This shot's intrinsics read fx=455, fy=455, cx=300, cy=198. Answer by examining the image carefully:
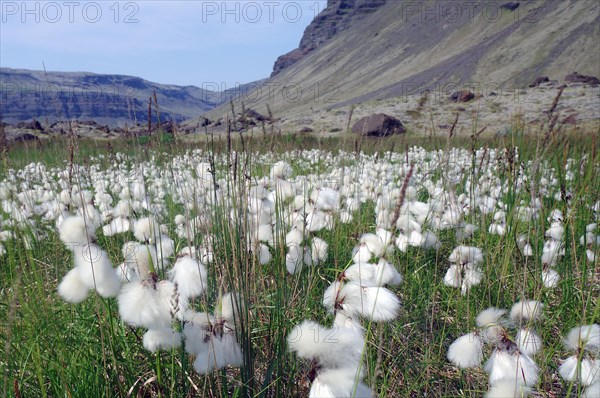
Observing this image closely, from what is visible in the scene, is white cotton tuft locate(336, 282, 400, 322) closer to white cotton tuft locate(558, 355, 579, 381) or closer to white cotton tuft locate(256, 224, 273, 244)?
white cotton tuft locate(558, 355, 579, 381)

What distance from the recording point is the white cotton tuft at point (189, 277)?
4.56 ft

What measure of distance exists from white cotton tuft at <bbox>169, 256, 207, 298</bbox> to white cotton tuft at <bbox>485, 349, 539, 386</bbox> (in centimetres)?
96

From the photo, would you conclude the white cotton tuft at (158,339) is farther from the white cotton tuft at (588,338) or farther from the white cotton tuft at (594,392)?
the white cotton tuft at (588,338)

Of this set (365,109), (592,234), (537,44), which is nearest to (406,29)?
(537,44)

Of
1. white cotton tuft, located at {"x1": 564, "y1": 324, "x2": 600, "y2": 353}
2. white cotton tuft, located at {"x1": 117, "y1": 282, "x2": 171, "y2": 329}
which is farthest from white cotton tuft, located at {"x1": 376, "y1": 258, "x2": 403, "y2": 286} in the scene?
white cotton tuft, located at {"x1": 117, "y1": 282, "x2": 171, "y2": 329}

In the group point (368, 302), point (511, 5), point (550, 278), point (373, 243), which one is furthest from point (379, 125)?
point (511, 5)

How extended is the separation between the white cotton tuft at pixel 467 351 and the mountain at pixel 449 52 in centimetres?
2926

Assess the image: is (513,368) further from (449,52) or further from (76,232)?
(449,52)

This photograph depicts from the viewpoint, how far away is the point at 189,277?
1419 mm

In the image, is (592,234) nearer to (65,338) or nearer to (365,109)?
(65,338)

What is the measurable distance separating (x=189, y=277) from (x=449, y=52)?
11493cm

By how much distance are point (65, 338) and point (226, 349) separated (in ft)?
2.91

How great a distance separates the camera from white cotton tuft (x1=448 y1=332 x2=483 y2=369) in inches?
62.6

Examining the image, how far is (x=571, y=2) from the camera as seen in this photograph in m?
85.1
